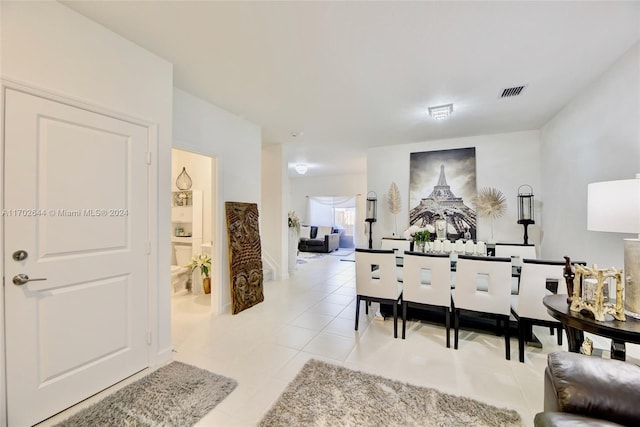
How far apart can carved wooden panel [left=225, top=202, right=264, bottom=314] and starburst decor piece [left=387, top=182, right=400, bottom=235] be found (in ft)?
9.29

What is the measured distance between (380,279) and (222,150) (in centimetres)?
273

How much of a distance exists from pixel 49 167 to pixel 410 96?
3.49 meters

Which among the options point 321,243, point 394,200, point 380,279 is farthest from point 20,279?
point 321,243

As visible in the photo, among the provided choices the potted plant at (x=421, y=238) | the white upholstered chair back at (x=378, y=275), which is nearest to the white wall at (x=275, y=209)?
the white upholstered chair back at (x=378, y=275)

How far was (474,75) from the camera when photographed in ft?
9.14

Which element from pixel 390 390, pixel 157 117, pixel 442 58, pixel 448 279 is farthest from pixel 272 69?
pixel 390 390

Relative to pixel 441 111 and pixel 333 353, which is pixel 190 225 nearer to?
pixel 333 353

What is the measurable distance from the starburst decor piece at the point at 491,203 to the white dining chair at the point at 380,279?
2.83 m

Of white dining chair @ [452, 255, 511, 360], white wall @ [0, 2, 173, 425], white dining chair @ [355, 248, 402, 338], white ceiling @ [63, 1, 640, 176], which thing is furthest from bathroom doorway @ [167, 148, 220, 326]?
white dining chair @ [452, 255, 511, 360]

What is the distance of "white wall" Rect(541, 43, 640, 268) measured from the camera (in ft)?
7.72

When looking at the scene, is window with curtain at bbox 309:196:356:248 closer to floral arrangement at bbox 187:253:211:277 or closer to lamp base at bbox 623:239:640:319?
floral arrangement at bbox 187:253:211:277

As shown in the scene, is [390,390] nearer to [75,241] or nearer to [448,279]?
[448,279]

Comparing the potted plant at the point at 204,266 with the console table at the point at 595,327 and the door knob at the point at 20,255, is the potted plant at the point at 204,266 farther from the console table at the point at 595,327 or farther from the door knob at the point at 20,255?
the console table at the point at 595,327

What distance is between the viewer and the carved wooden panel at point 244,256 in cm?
372
